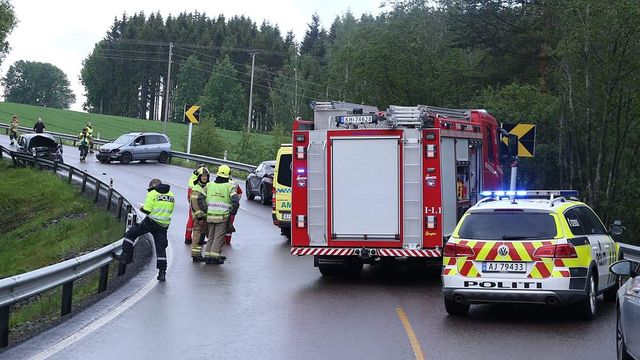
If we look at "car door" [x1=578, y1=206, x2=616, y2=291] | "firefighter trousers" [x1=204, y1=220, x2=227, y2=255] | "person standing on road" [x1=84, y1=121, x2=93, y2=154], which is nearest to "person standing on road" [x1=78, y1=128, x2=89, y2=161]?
"person standing on road" [x1=84, y1=121, x2=93, y2=154]

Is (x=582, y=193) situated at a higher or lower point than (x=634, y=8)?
lower

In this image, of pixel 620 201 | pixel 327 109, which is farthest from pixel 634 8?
pixel 327 109

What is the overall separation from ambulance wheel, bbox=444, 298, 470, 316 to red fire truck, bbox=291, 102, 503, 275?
3063 millimetres

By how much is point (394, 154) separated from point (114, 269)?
680 centimetres

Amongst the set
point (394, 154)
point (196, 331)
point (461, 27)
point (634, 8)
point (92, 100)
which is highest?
point (92, 100)

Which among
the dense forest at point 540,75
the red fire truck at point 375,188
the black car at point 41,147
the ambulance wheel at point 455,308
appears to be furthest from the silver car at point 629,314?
the black car at point 41,147

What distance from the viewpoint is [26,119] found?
9450 cm

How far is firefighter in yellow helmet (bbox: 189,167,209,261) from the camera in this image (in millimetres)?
18406

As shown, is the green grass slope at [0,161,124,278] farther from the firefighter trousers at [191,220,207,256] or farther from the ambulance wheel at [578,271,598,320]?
the ambulance wheel at [578,271,598,320]

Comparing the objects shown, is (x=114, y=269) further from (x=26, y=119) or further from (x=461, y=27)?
(x=26, y=119)

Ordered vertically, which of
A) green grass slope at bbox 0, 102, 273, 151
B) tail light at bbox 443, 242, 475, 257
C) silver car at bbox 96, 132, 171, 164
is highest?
green grass slope at bbox 0, 102, 273, 151

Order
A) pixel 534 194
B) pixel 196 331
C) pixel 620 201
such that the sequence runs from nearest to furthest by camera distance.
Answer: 1. pixel 196 331
2. pixel 534 194
3. pixel 620 201

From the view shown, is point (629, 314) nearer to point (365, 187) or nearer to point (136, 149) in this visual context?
point (365, 187)

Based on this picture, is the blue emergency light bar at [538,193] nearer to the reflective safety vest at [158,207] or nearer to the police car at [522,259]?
the police car at [522,259]
